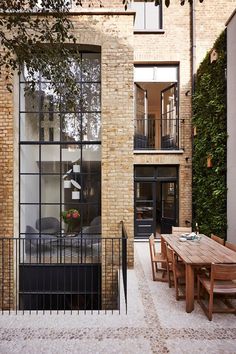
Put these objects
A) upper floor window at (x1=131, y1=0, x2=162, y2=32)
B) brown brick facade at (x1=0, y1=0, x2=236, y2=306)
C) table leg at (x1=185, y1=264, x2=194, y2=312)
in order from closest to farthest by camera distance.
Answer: table leg at (x1=185, y1=264, x2=194, y2=312) → brown brick facade at (x1=0, y1=0, x2=236, y2=306) → upper floor window at (x1=131, y1=0, x2=162, y2=32)

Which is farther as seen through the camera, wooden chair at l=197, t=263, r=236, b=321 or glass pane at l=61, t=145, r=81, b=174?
glass pane at l=61, t=145, r=81, b=174

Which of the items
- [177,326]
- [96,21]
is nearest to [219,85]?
[96,21]

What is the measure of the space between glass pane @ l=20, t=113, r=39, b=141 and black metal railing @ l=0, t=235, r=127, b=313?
2389mm

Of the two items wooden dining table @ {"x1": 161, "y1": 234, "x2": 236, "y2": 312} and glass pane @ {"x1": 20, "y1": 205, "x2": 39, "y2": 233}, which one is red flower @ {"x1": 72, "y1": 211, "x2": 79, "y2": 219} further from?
wooden dining table @ {"x1": 161, "y1": 234, "x2": 236, "y2": 312}

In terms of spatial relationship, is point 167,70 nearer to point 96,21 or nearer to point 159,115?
point 159,115

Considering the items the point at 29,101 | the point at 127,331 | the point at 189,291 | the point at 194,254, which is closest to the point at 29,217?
the point at 29,101

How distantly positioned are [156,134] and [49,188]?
5.86 meters

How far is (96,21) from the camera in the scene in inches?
241

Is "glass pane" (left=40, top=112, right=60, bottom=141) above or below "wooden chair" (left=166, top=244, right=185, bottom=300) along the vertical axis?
above

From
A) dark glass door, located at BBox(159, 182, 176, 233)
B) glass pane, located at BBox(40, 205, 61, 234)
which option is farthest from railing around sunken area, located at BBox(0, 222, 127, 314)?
dark glass door, located at BBox(159, 182, 176, 233)

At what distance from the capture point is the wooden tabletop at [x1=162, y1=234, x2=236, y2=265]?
450 centimetres

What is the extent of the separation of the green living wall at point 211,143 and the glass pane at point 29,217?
221 inches

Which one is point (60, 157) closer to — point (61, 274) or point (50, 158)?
point (50, 158)

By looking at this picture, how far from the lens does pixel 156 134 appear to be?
1105cm
